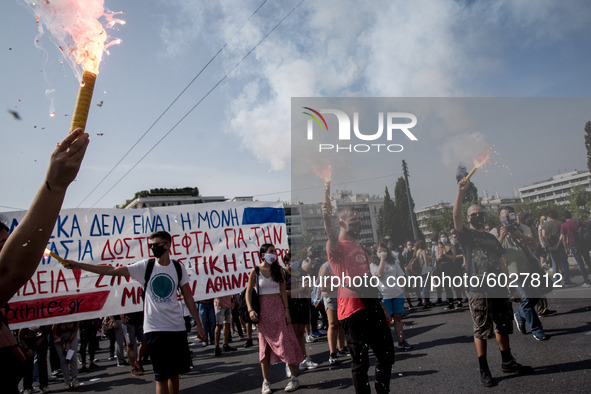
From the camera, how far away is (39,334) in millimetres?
7250

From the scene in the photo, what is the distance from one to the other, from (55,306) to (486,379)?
6.16 m

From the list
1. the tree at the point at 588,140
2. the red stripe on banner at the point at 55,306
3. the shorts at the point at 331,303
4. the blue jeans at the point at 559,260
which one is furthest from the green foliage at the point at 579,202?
the red stripe on banner at the point at 55,306

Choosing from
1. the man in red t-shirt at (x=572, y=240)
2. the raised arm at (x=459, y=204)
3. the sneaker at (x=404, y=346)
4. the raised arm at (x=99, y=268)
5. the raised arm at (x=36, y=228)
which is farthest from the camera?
the sneaker at (x=404, y=346)

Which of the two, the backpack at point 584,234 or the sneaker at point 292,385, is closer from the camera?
the sneaker at point 292,385

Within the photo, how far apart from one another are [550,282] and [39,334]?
28.3ft

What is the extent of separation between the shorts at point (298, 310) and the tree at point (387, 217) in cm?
248

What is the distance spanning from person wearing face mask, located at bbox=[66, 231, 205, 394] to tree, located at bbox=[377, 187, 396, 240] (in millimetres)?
2298

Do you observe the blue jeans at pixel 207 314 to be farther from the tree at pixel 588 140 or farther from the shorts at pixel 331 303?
the tree at pixel 588 140

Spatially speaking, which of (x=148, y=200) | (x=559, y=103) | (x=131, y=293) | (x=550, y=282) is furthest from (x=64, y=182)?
(x=148, y=200)

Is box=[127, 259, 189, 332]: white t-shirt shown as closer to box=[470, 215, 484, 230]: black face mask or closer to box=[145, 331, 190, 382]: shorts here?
box=[145, 331, 190, 382]: shorts

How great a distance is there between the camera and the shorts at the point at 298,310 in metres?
6.73

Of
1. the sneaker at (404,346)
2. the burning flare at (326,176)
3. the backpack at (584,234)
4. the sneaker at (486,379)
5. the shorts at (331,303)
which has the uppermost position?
the burning flare at (326,176)

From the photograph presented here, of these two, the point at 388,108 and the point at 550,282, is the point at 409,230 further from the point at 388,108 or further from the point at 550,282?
the point at 550,282

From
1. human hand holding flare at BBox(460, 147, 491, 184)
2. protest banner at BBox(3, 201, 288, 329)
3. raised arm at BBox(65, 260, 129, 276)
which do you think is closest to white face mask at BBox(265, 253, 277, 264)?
raised arm at BBox(65, 260, 129, 276)
